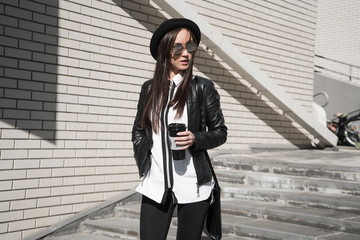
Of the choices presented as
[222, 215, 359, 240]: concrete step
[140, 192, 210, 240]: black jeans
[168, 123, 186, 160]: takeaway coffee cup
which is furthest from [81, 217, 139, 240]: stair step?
[168, 123, 186, 160]: takeaway coffee cup

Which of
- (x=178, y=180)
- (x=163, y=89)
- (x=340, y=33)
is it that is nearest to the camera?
(x=178, y=180)

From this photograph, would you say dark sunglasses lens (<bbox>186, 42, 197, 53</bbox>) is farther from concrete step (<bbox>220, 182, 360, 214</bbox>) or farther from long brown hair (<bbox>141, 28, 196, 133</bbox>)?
concrete step (<bbox>220, 182, 360, 214</bbox>)

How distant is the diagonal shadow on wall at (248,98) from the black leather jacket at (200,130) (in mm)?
3535

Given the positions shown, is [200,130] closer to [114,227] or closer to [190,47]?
[190,47]

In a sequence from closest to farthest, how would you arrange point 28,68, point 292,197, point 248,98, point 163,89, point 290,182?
point 163,89 → point 28,68 → point 292,197 → point 290,182 → point 248,98

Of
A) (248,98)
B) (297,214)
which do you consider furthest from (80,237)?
(248,98)

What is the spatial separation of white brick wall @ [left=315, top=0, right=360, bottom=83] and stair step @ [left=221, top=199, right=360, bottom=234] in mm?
10206

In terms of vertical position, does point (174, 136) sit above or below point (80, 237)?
above

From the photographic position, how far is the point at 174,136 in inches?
97.9

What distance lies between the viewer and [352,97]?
13086 millimetres

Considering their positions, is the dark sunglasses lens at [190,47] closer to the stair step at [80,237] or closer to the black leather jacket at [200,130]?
the black leather jacket at [200,130]

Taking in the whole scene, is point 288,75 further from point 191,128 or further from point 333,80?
point 191,128

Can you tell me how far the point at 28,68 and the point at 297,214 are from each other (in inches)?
119

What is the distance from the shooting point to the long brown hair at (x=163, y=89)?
8.84 ft
